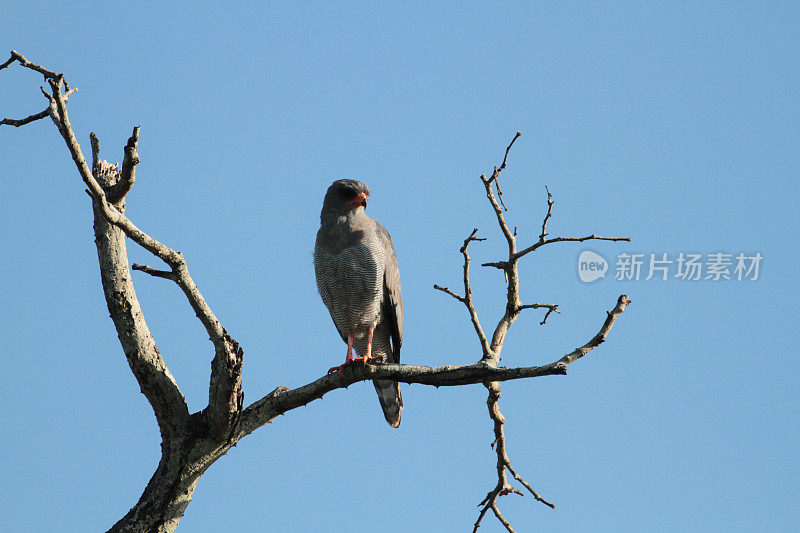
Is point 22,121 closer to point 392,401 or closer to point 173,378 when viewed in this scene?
point 173,378

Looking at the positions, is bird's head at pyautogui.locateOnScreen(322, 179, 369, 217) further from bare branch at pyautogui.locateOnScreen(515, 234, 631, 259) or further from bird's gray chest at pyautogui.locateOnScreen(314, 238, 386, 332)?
bare branch at pyautogui.locateOnScreen(515, 234, 631, 259)

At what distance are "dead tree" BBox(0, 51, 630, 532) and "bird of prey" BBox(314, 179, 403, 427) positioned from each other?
4.20 ft

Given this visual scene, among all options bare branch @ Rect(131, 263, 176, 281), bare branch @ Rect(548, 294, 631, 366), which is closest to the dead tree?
bare branch @ Rect(131, 263, 176, 281)

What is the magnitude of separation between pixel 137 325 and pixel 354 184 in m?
2.30

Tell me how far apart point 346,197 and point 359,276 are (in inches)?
31.4

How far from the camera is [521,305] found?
18.1ft

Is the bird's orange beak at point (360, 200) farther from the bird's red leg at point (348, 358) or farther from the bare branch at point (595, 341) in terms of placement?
the bare branch at point (595, 341)

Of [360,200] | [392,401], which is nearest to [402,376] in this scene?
[392,401]

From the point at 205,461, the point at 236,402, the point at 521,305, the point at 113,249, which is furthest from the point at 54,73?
the point at 521,305

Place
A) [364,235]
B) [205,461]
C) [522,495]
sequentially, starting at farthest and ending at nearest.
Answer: [364,235] < [522,495] < [205,461]

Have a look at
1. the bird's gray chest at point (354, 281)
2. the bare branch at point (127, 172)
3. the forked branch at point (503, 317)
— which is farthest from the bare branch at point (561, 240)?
the bare branch at point (127, 172)

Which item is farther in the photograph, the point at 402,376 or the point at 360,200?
the point at 360,200

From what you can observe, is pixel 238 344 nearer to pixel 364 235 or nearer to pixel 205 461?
pixel 205 461

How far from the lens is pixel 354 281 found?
6.62m
